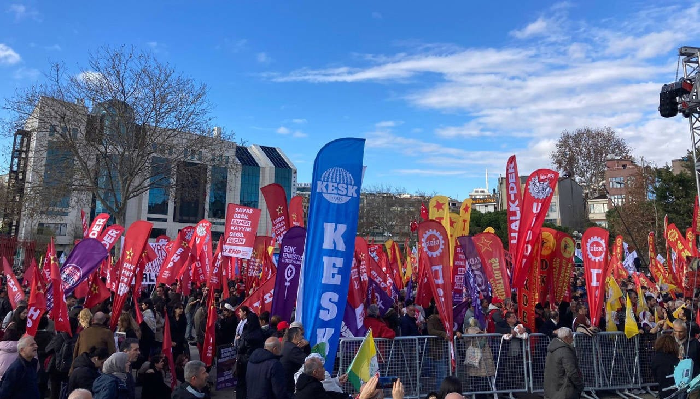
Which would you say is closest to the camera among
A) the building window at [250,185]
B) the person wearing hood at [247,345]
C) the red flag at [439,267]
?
the person wearing hood at [247,345]

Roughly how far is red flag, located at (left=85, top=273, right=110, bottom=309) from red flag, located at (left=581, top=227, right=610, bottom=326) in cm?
949

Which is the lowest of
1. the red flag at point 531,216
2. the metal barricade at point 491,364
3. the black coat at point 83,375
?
the metal barricade at point 491,364

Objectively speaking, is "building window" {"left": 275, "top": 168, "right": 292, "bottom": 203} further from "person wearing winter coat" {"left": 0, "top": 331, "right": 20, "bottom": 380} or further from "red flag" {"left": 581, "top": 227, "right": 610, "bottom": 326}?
"person wearing winter coat" {"left": 0, "top": 331, "right": 20, "bottom": 380}

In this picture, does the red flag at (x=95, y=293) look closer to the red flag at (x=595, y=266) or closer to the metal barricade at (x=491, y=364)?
→ the metal barricade at (x=491, y=364)

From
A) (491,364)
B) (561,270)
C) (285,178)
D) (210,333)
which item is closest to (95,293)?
(210,333)

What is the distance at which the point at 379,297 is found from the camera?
37.2ft

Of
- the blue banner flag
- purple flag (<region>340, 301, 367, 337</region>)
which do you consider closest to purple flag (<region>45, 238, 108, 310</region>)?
the blue banner flag

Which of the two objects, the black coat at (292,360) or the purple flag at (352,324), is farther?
the purple flag at (352,324)

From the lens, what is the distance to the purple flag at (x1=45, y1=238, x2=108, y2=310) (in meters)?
8.32

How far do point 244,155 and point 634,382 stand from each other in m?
67.0

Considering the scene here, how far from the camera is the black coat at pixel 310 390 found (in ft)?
14.7

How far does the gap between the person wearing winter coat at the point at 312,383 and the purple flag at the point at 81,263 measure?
541cm

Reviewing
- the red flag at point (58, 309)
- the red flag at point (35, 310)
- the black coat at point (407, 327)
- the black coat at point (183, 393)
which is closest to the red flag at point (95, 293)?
the red flag at point (58, 309)

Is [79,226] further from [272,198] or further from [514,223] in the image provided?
[514,223]
